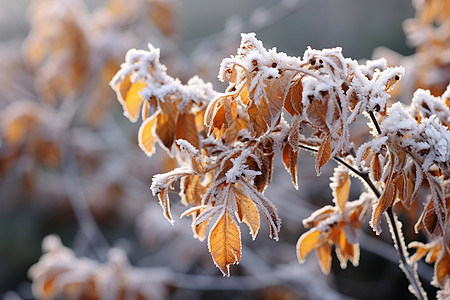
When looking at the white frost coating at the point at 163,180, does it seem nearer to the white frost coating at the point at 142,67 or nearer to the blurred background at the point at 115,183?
the white frost coating at the point at 142,67

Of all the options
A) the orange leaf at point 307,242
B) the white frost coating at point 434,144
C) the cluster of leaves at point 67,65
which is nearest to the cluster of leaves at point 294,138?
the white frost coating at point 434,144

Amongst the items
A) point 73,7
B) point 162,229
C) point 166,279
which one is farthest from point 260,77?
point 73,7

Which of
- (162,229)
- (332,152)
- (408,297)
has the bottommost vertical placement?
(408,297)

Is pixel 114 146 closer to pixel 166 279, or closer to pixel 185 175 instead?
pixel 166 279

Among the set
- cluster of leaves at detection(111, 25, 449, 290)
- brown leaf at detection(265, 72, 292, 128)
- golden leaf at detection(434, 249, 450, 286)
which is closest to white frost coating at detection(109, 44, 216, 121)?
cluster of leaves at detection(111, 25, 449, 290)

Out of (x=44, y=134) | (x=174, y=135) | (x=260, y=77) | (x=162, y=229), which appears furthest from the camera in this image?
(x=44, y=134)

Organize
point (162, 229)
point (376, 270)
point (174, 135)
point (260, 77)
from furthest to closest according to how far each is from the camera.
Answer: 1. point (376, 270)
2. point (162, 229)
3. point (174, 135)
4. point (260, 77)
